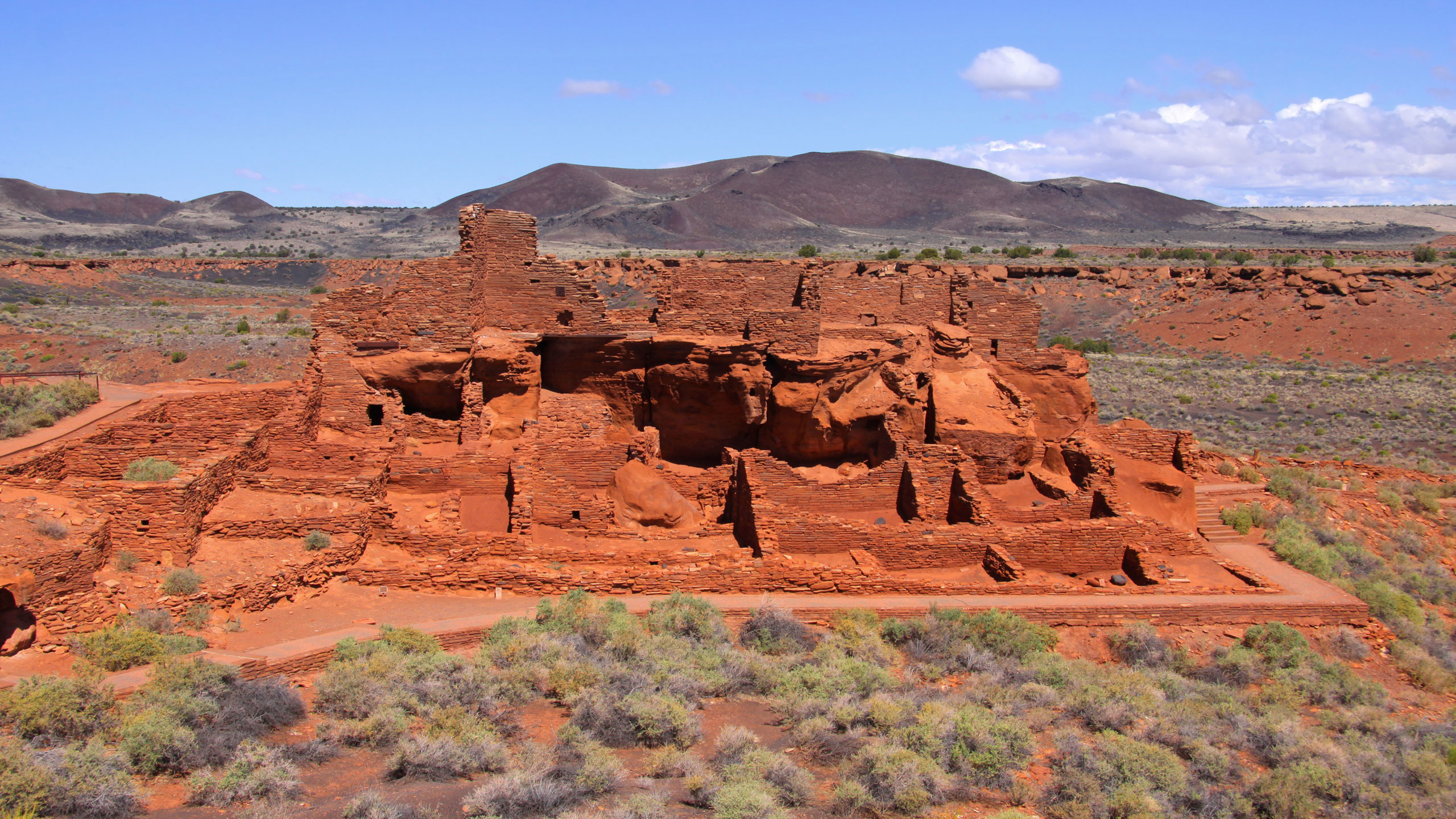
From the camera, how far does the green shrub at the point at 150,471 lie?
12094 mm

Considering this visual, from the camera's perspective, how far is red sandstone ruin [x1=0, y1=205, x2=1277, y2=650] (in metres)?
11.8

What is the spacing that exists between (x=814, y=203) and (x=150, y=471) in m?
120

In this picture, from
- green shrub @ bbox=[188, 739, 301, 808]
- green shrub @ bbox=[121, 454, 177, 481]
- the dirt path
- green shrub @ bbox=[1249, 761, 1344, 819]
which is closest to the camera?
green shrub @ bbox=[188, 739, 301, 808]

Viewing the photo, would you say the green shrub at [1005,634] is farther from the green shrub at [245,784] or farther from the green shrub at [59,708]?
the green shrub at [59,708]

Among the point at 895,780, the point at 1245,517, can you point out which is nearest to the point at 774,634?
the point at 895,780

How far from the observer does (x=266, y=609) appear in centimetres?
1034

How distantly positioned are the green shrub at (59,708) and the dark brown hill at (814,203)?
86612mm

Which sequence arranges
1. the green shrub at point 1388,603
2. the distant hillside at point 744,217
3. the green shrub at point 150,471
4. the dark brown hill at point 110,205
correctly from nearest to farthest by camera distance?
1. the green shrub at point 150,471
2. the green shrub at point 1388,603
3. the distant hillside at point 744,217
4. the dark brown hill at point 110,205

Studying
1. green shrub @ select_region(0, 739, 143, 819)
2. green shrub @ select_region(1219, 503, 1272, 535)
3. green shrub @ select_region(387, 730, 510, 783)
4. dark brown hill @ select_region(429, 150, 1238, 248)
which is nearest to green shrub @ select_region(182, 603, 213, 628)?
green shrub @ select_region(0, 739, 143, 819)

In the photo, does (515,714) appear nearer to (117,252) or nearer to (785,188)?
(117,252)

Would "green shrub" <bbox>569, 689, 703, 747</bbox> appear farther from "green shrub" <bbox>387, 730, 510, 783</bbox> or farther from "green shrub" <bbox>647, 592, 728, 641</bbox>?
"green shrub" <bbox>647, 592, 728, 641</bbox>

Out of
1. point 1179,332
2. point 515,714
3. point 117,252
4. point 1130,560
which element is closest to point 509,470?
point 515,714

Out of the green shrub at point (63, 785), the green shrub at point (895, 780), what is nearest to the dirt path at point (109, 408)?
the green shrub at point (63, 785)

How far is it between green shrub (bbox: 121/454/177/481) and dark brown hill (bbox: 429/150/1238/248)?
265ft
